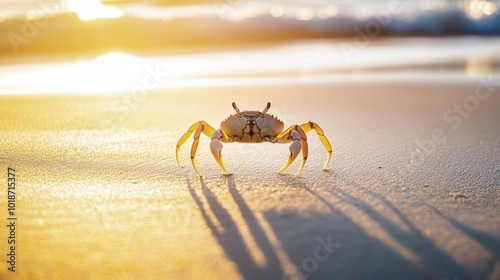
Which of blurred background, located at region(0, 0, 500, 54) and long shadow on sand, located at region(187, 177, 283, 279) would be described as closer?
long shadow on sand, located at region(187, 177, 283, 279)

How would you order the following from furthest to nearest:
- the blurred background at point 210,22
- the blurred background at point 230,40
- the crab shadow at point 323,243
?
the blurred background at point 210,22
the blurred background at point 230,40
the crab shadow at point 323,243

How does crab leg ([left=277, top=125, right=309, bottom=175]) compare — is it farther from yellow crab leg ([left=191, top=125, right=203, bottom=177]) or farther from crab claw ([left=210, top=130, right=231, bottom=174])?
yellow crab leg ([left=191, top=125, right=203, bottom=177])

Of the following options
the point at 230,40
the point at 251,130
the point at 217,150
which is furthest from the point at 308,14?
the point at 217,150

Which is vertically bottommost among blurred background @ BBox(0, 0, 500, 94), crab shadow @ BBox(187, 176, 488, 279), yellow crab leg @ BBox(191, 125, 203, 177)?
crab shadow @ BBox(187, 176, 488, 279)

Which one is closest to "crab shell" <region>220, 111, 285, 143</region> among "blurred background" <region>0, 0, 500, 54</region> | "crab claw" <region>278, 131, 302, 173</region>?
"crab claw" <region>278, 131, 302, 173</region>

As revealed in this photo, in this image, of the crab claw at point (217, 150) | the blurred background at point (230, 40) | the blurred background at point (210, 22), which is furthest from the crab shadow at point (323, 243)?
the blurred background at point (210, 22)

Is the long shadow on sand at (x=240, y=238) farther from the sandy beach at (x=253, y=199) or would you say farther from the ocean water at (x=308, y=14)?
the ocean water at (x=308, y=14)
